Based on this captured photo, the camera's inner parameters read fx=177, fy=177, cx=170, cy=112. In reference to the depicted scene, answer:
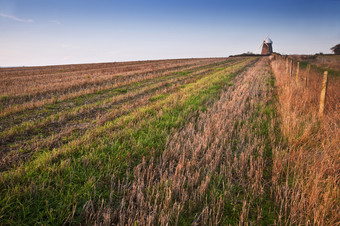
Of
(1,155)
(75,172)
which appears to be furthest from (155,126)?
(1,155)

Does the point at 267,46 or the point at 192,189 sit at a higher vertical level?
the point at 267,46

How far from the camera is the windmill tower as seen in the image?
8361 centimetres

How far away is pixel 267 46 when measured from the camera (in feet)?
275

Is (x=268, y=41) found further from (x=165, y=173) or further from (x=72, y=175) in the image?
(x=72, y=175)

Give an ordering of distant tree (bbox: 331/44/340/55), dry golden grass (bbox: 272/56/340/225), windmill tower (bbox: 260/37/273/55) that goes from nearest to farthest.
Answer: dry golden grass (bbox: 272/56/340/225), distant tree (bbox: 331/44/340/55), windmill tower (bbox: 260/37/273/55)

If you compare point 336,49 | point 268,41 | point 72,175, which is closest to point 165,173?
point 72,175

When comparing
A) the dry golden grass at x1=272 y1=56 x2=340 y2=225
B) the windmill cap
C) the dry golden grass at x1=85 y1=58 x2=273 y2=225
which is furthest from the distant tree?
the dry golden grass at x1=85 y1=58 x2=273 y2=225

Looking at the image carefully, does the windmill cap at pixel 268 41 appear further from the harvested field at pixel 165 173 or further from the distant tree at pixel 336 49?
the harvested field at pixel 165 173

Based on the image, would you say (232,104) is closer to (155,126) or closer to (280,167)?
(155,126)

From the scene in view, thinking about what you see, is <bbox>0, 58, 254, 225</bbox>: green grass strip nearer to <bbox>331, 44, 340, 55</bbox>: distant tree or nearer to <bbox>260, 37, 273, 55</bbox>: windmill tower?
<bbox>331, 44, 340, 55</bbox>: distant tree

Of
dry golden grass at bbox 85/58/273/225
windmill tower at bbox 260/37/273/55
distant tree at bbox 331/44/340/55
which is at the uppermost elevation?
windmill tower at bbox 260/37/273/55

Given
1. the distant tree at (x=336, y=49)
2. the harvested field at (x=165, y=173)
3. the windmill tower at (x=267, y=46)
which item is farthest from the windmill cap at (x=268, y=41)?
the harvested field at (x=165, y=173)

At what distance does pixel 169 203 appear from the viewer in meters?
2.38

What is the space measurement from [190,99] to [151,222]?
680 centimetres
